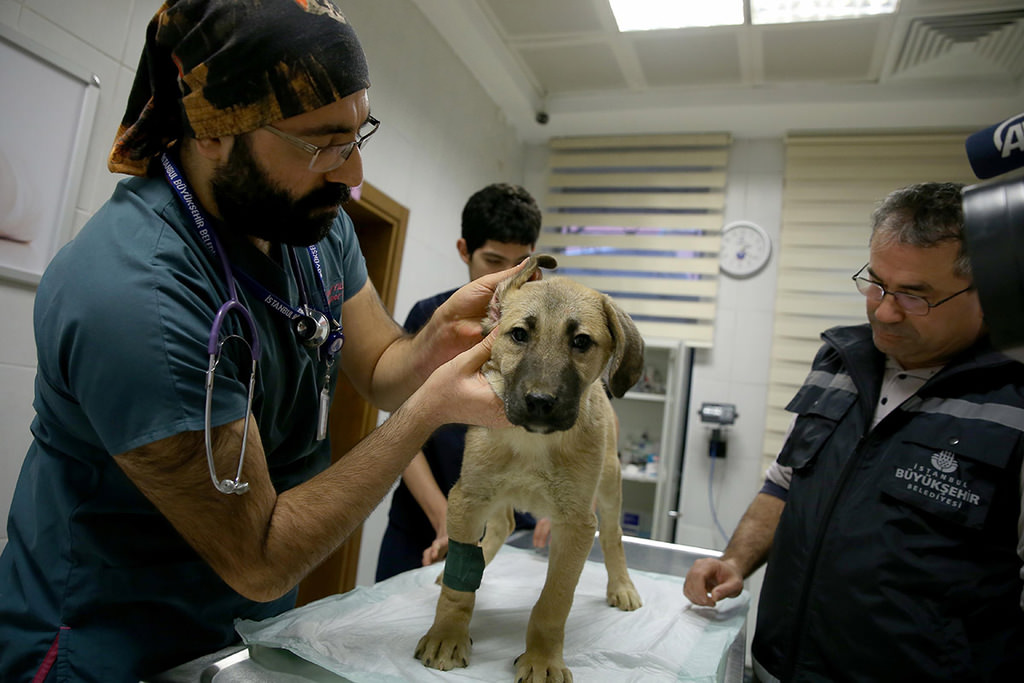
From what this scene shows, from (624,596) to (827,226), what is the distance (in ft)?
15.9

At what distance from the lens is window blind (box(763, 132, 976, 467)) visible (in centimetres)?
539

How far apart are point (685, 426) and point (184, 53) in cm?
484

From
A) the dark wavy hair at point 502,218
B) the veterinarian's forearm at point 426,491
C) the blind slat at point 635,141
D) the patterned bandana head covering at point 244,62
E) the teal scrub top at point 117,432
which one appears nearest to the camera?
the teal scrub top at point 117,432

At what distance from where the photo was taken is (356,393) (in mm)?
3977

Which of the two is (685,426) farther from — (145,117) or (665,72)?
(145,117)

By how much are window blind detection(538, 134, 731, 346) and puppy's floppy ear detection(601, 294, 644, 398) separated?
4257mm

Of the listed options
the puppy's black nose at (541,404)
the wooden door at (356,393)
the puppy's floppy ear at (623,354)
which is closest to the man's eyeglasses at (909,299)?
the puppy's floppy ear at (623,354)

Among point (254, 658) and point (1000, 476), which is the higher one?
point (1000, 476)

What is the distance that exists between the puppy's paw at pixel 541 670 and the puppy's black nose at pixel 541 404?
514 mm

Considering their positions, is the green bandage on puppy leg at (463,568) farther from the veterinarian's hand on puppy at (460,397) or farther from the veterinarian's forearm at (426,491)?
the veterinarian's forearm at (426,491)

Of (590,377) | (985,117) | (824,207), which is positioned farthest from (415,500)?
(985,117)

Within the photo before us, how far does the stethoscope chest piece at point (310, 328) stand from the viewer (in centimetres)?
140

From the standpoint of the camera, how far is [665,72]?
17.4 feet

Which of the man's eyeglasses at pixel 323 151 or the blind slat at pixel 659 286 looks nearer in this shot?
the man's eyeglasses at pixel 323 151
